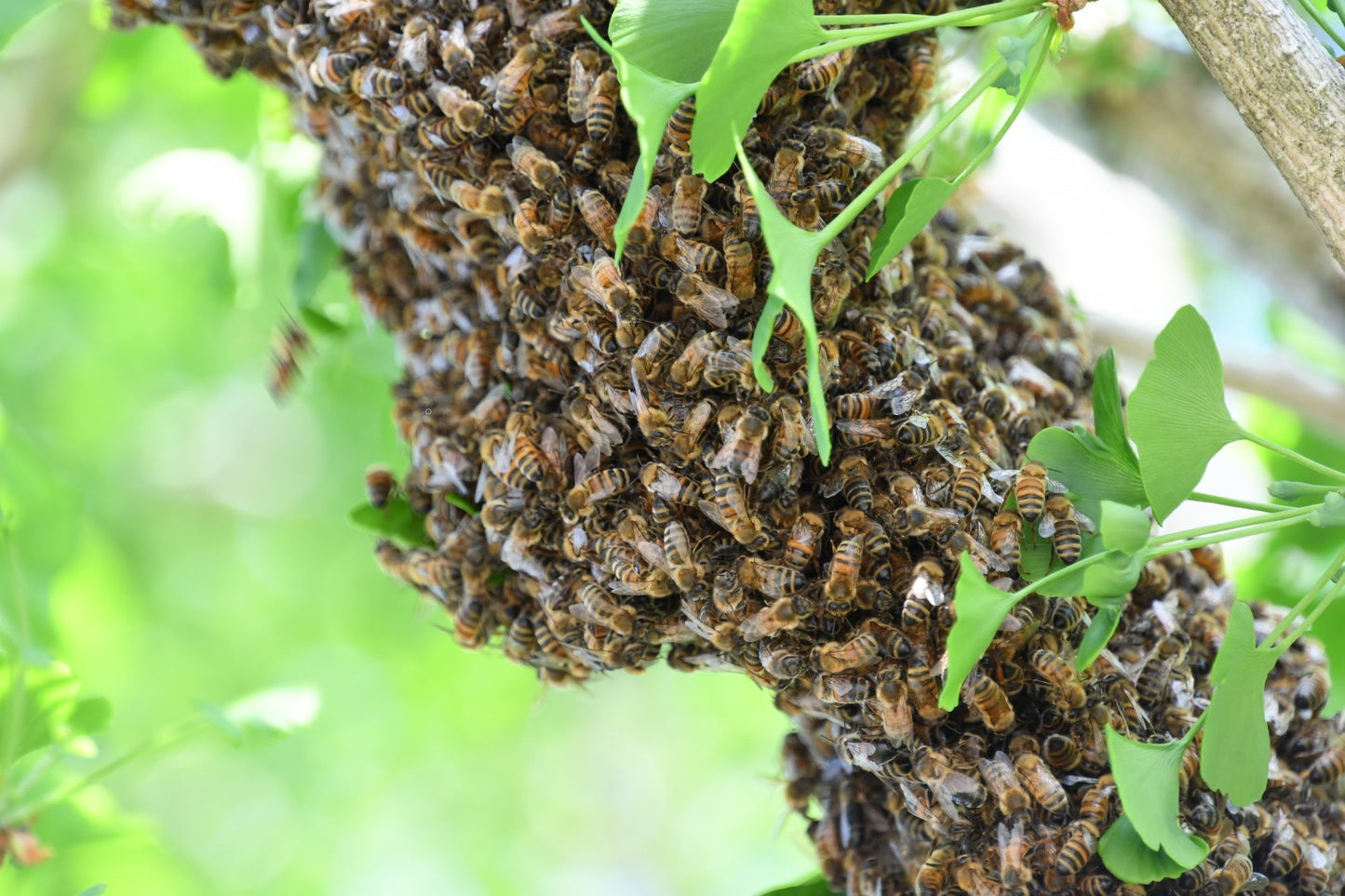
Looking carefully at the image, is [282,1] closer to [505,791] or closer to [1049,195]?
[1049,195]

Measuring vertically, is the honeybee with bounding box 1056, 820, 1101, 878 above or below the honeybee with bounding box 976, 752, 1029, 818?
below

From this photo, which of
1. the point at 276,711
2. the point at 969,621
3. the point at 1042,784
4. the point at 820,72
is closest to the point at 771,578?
the point at 969,621

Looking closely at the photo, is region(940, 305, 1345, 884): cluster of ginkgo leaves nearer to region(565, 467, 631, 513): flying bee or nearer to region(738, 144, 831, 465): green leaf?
region(738, 144, 831, 465): green leaf

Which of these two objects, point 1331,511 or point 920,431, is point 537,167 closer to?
point 920,431

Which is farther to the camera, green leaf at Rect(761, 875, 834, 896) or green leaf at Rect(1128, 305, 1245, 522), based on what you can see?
green leaf at Rect(761, 875, 834, 896)

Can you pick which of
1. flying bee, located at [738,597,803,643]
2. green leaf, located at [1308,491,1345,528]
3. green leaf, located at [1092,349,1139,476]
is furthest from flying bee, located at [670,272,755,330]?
green leaf, located at [1308,491,1345,528]

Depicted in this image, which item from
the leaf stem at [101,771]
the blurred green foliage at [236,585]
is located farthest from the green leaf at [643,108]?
the leaf stem at [101,771]

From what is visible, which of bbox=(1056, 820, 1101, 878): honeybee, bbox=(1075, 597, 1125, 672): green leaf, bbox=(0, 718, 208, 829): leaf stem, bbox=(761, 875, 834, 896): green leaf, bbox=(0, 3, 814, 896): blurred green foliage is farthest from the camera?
bbox=(0, 3, 814, 896): blurred green foliage
